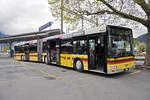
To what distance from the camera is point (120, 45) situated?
268 inches

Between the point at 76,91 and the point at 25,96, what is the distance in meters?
1.87

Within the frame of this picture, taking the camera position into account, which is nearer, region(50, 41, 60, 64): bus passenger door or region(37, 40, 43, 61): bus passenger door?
region(50, 41, 60, 64): bus passenger door

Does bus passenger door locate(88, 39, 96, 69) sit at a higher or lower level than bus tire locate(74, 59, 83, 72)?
→ higher

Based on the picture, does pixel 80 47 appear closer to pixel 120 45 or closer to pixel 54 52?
pixel 120 45

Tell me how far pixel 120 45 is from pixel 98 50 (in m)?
1.65

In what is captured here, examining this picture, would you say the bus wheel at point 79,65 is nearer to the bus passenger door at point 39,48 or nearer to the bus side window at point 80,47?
the bus side window at point 80,47

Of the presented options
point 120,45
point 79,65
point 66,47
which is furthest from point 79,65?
point 120,45

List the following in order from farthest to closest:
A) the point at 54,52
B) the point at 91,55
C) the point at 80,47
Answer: the point at 54,52, the point at 80,47, the point at 91,55

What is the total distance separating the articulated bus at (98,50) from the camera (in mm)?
6391

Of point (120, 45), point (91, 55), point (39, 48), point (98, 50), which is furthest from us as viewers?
point (39, 48)

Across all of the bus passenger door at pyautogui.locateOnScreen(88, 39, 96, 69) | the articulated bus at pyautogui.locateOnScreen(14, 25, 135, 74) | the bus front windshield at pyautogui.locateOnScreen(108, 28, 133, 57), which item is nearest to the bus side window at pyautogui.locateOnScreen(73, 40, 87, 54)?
the articulated bus at pyautogui.locateOnScreen(14, 25, 135, 74)

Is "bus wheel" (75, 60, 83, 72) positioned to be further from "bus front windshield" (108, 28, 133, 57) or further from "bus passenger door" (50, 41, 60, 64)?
"bus passenger door" (50, 41, 60, 64)

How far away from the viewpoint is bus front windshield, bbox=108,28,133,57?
6.35m

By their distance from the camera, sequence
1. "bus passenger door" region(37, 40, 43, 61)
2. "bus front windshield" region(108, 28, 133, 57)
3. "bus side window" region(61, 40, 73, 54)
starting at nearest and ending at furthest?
"bus front windshield" region(108, 28, 133, 57)
"bus side window" region(61, 40, 73, 54)
"bus passenger door" region(37, 40, 43, 61)
